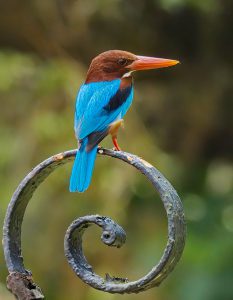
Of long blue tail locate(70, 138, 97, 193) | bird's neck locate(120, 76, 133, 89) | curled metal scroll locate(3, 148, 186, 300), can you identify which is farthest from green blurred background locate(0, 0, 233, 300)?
curled metal scroll locate(3, 148, 186, 300)

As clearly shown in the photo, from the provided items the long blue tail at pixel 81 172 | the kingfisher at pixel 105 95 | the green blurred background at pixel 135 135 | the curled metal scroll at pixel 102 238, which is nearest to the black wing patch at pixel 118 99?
the kingfisher at pixel 105 95

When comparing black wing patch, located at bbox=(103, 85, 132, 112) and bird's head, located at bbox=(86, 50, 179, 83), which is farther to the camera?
black wing patch, located at bbox=(103, 85, 132, 112)

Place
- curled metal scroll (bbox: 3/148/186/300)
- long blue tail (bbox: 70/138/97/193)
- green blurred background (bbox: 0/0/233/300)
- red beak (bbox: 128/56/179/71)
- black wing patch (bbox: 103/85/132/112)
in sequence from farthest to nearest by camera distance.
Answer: green blurred background (bbox: 0/0/233/300) < black wing patch (bbox: 103/85/132/112) < red beak (bbox: 128/56/179/71) < long blue tail (bbox: 70/138/97/193) < curled metal scroll (bbox: 3/148/186/300)

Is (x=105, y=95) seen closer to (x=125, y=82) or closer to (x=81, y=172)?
(x=125, y=82)

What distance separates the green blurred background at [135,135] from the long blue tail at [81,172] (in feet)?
7.07

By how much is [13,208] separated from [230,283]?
2.53 m

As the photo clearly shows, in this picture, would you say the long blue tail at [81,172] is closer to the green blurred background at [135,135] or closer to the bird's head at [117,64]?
the bird's head at [117,64]

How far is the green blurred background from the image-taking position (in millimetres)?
4043

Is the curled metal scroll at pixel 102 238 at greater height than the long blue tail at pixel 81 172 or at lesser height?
lesser

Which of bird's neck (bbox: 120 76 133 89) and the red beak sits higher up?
the red beak

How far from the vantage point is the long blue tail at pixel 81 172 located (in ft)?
5.49

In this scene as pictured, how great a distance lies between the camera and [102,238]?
1.47 metres

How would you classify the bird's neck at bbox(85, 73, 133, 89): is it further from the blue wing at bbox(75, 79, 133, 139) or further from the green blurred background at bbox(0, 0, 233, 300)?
the green blurred background at bbox(0, 0, 233, 300)

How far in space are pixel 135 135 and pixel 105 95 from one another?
2304mm
